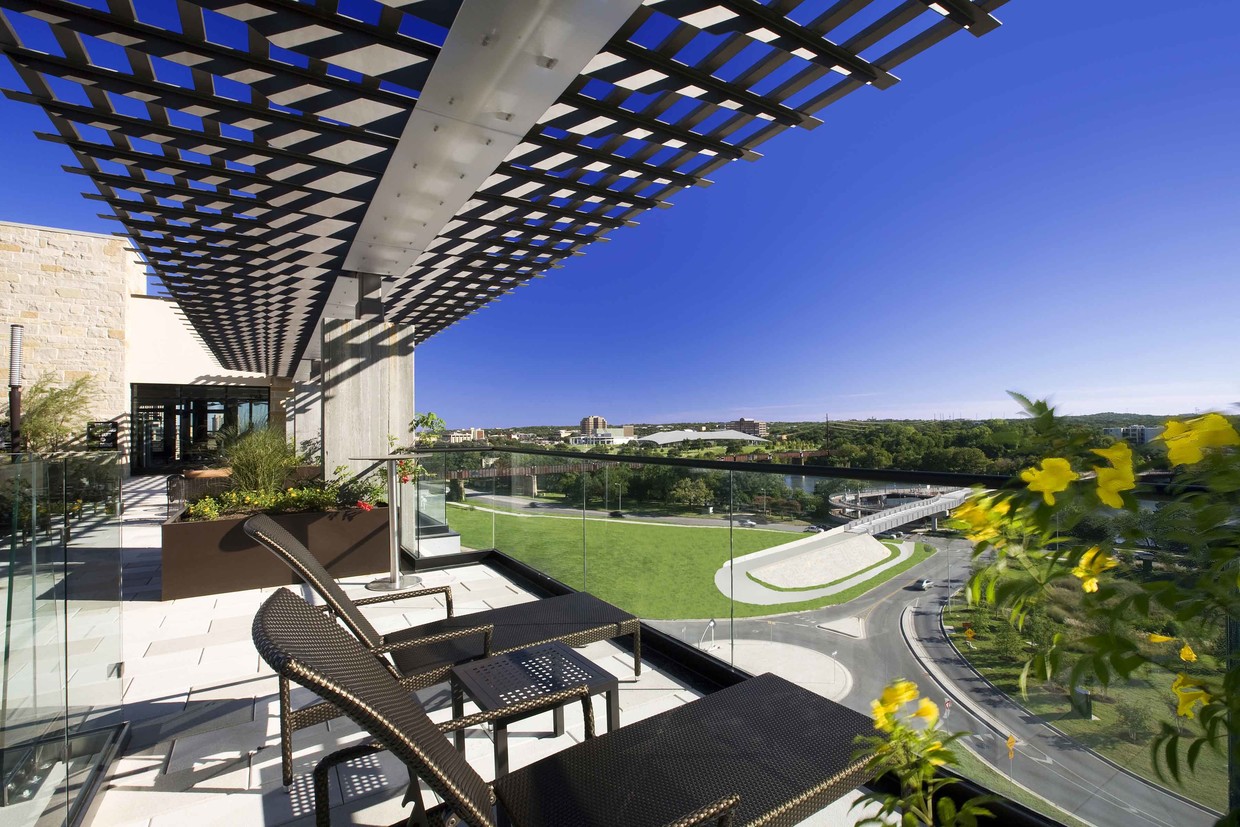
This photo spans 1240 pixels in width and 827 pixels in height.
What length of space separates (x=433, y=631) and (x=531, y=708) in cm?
109

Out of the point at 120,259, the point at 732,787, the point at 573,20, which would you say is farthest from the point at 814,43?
the point at 120,259

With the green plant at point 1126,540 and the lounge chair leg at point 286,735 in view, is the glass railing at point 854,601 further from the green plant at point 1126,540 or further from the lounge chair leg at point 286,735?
the lounge chair leg at point 286,735

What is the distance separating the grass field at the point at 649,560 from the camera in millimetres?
2928

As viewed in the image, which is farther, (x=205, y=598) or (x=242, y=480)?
(x=242, y=480)

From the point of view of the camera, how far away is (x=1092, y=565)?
0.86 metres

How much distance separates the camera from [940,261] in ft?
249

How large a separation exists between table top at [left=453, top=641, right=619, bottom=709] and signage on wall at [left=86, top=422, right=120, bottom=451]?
16.3 meters

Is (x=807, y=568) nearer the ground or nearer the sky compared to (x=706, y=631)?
nearer the sky

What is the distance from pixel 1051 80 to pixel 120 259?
7194cm

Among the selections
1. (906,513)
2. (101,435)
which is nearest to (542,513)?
(906,513)

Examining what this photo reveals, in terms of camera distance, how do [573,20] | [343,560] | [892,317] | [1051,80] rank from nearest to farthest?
[573,20]
[343,560]
[1051,80]
[892,317]

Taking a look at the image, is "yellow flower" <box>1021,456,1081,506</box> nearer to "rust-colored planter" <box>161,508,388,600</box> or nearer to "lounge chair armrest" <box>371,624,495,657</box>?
"lounge chair armrest" <box>371,624,495,657</box>

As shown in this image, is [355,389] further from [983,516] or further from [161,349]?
[161,349]

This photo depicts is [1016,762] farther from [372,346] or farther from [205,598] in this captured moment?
[372,346]
